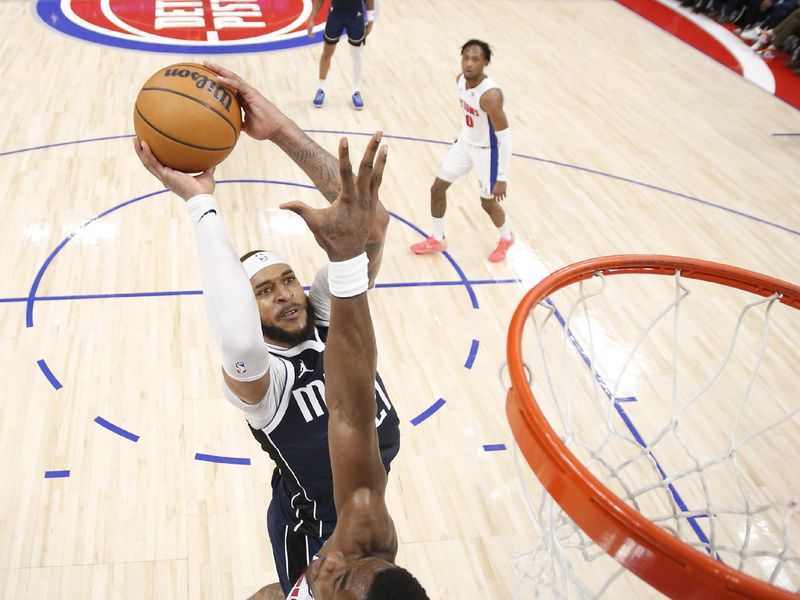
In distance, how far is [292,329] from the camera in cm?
275

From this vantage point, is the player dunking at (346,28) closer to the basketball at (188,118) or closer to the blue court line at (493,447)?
the blue court line at (493,447)

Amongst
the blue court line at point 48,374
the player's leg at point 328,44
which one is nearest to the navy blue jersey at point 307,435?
the blue court line at point 48,374

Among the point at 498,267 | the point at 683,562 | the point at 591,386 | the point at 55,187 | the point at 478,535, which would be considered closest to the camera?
the point at 683,562

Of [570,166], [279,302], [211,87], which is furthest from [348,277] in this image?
[570,166]

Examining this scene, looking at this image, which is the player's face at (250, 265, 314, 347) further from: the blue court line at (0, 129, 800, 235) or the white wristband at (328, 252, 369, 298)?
the blue court line at (0, 129, 800, 235)

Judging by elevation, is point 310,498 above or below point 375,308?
above

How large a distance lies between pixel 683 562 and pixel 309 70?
791cm

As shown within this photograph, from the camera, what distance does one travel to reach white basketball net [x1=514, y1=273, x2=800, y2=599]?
363cm

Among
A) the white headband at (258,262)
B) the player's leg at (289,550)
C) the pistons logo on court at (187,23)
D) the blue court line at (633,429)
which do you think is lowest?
the pistons logo on court at (187,23)

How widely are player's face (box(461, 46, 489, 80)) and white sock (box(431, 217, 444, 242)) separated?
1.07 metres

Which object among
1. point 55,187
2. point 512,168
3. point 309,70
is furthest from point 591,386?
point 309,70

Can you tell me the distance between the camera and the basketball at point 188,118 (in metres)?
2.32

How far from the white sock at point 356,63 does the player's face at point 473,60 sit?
9.57ft

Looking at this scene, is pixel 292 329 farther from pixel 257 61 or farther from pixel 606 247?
pixel 257 61
